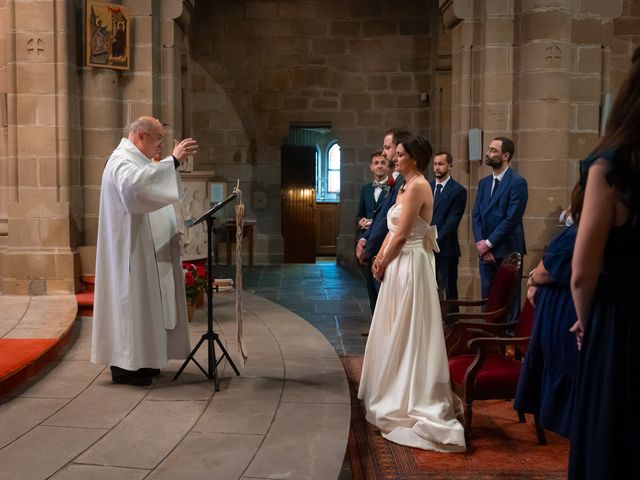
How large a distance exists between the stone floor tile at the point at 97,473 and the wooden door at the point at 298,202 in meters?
9.27

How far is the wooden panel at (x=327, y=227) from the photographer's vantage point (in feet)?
46.6

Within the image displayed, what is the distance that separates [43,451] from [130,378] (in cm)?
102

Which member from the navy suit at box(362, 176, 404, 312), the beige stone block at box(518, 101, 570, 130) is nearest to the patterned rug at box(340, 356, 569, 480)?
the navy suit at box(362, 176, 404, 312)

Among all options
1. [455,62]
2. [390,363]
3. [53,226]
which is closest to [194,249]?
[53,226]

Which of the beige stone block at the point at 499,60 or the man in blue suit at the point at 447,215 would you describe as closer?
the man in blue suit at the point at 447,215

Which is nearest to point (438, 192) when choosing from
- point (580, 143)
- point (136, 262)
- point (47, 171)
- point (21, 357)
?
point (580, 143)

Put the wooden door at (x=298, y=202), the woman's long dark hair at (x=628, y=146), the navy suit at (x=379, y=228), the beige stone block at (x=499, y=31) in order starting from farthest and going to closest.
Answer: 1. the wooden door at (x=298, y=202)
2. the beige stone block at (x=499, y=31)
3. the navy suit at (x=379, y=228)
4. the woman's long dark hair at (x=628, y=146)

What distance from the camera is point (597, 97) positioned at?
692 cm

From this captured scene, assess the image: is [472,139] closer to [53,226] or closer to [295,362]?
[295,362]

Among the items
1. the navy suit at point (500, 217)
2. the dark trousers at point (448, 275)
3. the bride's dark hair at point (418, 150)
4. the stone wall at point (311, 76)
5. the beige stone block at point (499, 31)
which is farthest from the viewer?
the stone wall at point (311, 76)

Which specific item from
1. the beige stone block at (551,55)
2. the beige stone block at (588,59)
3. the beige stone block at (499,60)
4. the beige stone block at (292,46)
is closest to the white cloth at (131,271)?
the beige stone block at (499,60)

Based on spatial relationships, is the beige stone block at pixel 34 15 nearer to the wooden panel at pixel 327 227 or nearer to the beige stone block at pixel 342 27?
the beige stone block at pixel 342 27

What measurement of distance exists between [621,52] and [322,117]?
15.2 feet

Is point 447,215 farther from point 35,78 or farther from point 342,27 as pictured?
point 342,27
